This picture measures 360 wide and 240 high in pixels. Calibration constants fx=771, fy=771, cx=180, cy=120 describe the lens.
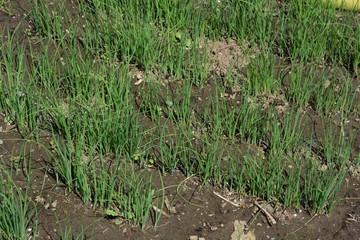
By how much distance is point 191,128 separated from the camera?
365cm

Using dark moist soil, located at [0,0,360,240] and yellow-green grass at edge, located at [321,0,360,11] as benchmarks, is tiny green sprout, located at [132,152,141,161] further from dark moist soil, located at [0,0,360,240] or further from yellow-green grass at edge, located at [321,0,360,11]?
yellow-green grass at edge, located at [321,0,360,11]

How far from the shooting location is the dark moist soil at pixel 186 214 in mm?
3162

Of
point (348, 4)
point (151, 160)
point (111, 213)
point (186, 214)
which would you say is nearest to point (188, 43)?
point (151, 160)

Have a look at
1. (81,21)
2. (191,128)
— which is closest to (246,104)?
A: (191,128)

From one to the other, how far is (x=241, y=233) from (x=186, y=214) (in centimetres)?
25

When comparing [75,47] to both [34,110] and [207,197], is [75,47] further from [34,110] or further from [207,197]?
[207,197]

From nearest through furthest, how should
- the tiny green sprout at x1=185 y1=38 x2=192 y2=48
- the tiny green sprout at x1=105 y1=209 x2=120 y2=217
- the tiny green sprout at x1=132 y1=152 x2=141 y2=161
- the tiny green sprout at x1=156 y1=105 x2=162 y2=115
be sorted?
the tiny green sprout at x1=105 y1=209 x2=120 y2=217 < the tiny green sprout at x1=132 y1=152 x2=141 y2=161 < the tiny green sprout at x1=156 y1=105 x2=162 y2=115 < the tiny green sprout at x1=185 y1=38 x2=192 y2=48

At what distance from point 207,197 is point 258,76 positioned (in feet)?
2.47

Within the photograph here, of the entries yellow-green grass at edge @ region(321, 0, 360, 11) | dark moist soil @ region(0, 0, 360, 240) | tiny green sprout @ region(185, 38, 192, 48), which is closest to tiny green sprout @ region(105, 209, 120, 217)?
dark moist soil @ region(0, 0, 360, 240)

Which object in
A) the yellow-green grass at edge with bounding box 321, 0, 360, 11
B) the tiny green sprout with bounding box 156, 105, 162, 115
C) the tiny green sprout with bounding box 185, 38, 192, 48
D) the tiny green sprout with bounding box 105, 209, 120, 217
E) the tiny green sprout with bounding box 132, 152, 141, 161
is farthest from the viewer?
the yellow-green grass at edge with bounding box 321, 0, 360, 11

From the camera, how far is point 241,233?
3203 mm

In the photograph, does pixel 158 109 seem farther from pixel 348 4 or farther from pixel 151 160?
pixel 348 4

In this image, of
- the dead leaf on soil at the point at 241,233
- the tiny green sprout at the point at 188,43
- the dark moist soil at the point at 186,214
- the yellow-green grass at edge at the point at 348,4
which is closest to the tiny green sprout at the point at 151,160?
the dark moist soil at the point at 186,214

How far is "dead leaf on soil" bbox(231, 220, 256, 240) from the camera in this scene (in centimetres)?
319
